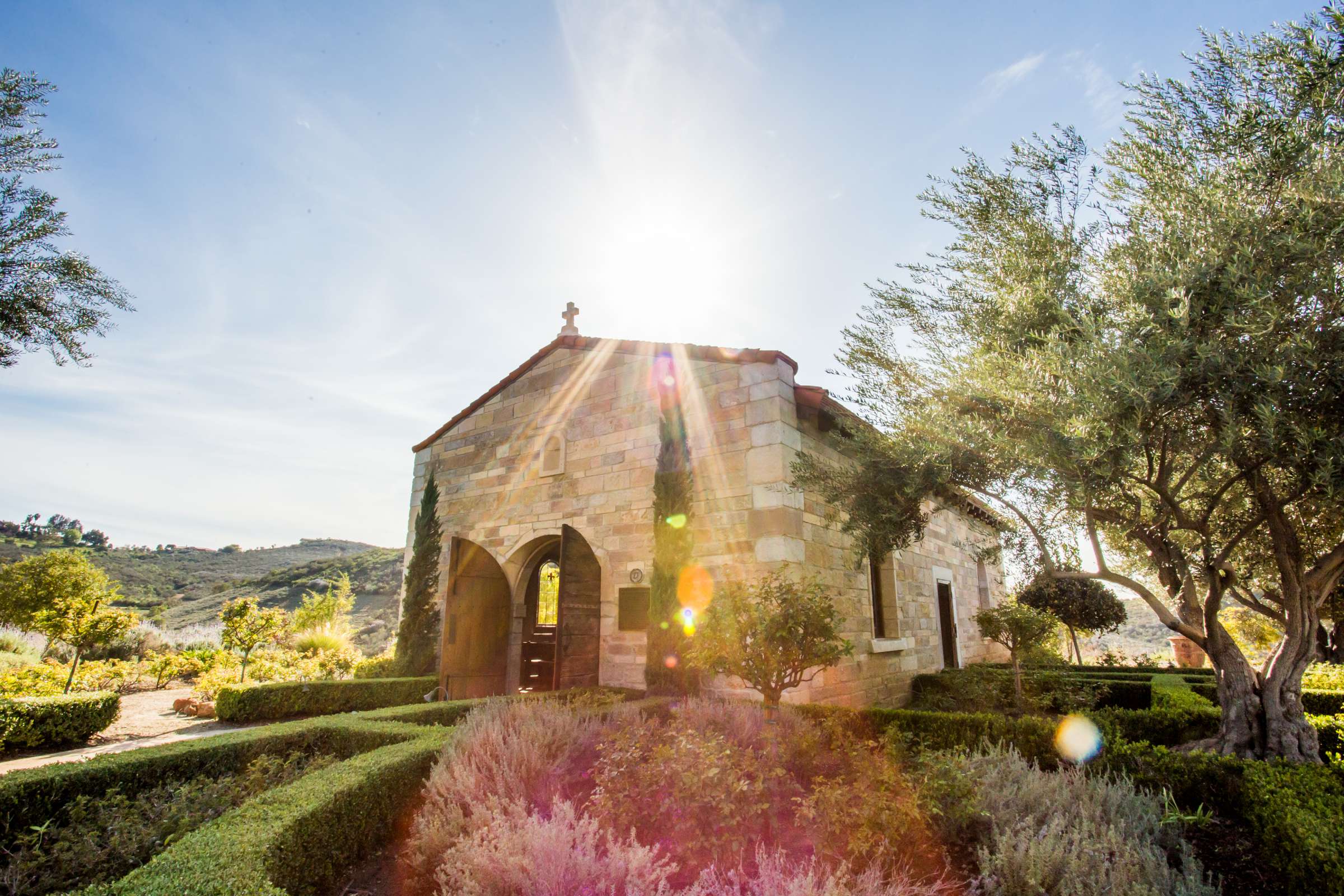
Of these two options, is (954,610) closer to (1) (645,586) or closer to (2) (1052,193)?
(1) (645,586)

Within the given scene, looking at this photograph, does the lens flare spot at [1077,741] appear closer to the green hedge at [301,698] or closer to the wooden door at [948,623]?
the wooden door at [948,623]

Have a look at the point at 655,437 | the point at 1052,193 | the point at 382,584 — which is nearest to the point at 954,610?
the point at 655,437

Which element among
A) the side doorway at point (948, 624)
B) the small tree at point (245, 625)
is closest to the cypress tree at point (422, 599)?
the small tree at point (245, 625)

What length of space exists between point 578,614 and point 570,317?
530cm

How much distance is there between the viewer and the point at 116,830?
12.5ft

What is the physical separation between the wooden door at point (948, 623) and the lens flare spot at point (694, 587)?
7054mm

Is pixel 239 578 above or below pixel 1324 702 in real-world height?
above

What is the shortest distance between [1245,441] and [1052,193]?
3110 millimetres

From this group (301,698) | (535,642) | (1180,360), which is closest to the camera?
(1180,360)

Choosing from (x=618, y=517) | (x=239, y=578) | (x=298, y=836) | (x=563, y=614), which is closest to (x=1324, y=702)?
(x=618, y=517)

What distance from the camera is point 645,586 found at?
8609 mm

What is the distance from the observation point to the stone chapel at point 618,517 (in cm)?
799

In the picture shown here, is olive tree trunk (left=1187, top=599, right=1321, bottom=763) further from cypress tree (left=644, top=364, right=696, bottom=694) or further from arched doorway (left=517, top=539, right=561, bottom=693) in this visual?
arched doorway (left=517, top=539, right=561, bottom=693)

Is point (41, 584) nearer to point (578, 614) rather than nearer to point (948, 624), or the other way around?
point (578, 614)
